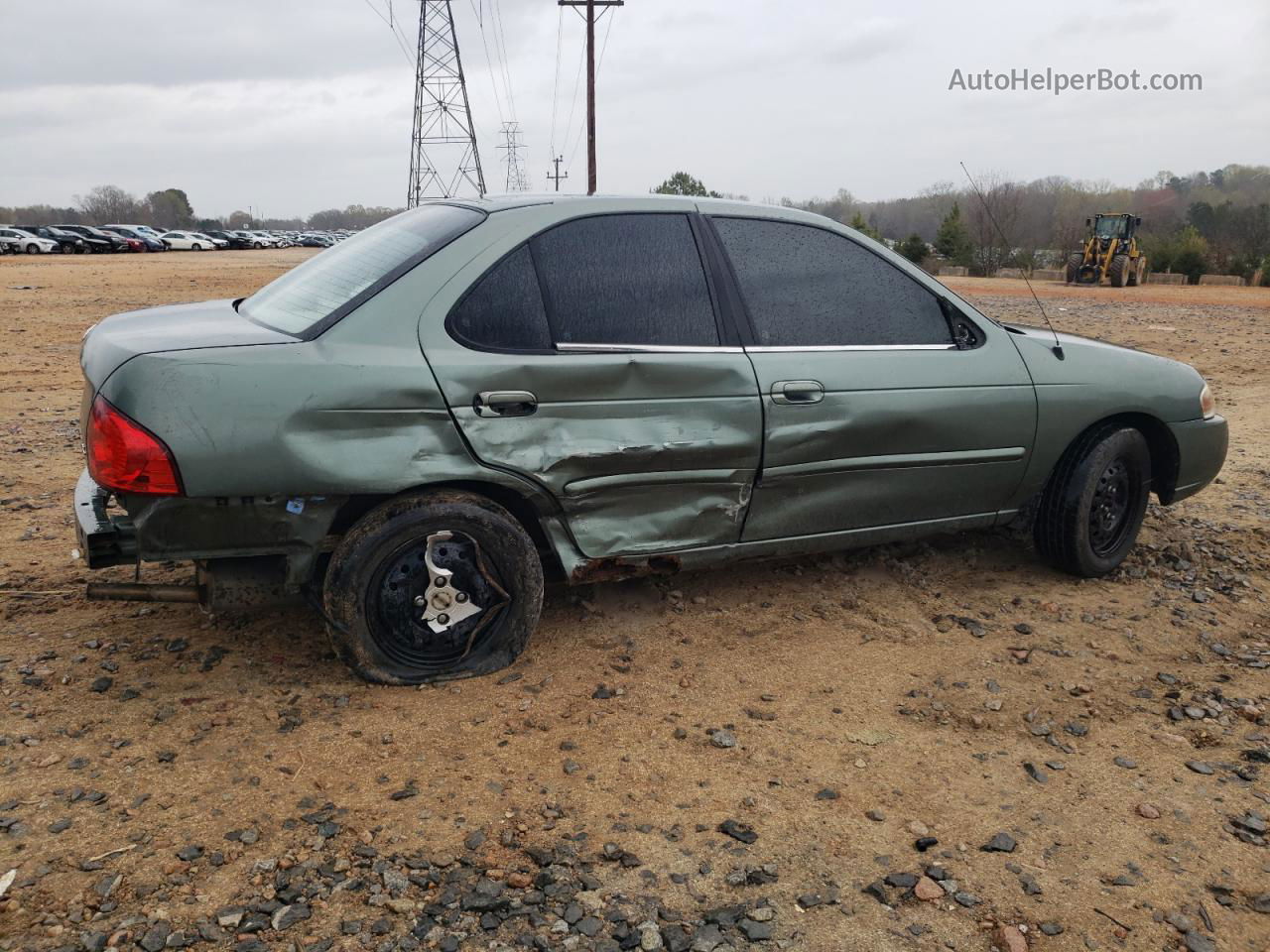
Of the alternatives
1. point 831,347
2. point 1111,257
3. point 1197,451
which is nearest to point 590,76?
point 1111,257

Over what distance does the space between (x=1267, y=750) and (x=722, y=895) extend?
1.98m

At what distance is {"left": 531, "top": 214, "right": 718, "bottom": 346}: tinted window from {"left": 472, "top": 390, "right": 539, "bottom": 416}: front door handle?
0.26 metres

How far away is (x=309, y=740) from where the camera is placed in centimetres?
318

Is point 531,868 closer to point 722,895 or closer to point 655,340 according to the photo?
point 722,895

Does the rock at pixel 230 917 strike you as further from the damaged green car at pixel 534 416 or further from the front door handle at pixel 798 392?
the front door handle at pixel 798 392

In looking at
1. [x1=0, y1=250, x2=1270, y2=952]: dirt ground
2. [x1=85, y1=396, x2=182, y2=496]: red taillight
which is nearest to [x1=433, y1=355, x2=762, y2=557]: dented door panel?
[x1=0, y1=250, x2=1270, y2=952]: dirt ground

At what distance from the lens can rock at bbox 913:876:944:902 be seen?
257 centimetres

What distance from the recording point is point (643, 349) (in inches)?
144

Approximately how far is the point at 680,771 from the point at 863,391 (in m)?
1.67

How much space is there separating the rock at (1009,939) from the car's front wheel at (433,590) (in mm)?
1797

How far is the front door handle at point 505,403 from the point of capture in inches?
132

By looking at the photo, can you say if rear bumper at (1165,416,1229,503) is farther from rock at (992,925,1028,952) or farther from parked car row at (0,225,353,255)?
parked car row at (0,225,353,255)

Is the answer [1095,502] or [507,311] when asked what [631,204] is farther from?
[1095,502]

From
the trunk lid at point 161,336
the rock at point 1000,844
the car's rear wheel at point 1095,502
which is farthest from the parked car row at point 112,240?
the rock at point 1000,844
